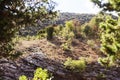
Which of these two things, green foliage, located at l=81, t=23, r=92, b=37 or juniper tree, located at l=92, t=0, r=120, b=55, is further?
green foliage, located at l=81, t=23, r=92, b=37

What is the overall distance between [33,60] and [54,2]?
386 inches

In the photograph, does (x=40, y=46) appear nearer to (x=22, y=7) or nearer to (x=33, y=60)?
(x=33, y=60)

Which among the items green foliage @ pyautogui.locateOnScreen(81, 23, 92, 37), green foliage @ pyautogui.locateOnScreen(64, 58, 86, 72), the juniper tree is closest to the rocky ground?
green foliage @ pyautogui.locateOnScreen(64, 58, 86, 72)

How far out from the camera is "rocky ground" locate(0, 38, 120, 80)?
797 inches

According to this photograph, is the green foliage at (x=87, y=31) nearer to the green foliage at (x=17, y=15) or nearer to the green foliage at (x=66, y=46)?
the green foliage at (x=66, y=46)

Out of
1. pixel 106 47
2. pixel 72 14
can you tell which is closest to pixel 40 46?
pixel 106 47

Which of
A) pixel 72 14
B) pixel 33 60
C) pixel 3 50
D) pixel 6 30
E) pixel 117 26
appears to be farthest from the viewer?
pixel 72 14

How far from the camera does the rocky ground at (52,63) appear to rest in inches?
797

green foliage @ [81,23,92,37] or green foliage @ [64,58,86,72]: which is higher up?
green foliage @ [81,23,92,37]

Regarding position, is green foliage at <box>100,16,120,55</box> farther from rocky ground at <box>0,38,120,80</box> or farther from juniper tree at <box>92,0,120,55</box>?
rocky ground at <box>0,38,120,80</box>

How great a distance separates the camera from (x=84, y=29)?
35.1 m

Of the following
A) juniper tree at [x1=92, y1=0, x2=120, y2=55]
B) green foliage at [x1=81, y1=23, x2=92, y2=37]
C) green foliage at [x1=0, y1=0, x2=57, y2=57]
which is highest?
green foliage at [x1=81, y1=23, x2=92, y2=37]

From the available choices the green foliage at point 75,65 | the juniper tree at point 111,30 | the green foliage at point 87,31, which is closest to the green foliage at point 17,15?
the juniper tree at point 111,30

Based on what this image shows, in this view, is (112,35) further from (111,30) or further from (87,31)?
(87,31)
